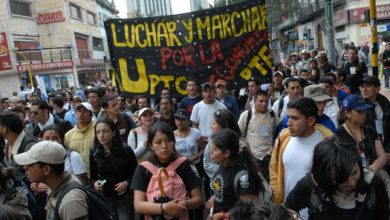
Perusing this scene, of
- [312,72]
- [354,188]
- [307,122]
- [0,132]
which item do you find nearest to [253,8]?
[312,72]

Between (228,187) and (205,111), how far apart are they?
269 centimetres

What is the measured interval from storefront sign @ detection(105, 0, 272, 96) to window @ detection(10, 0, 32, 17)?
1143 inches

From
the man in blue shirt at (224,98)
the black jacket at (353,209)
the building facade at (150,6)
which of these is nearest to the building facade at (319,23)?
the man in blue shirt at (224,98)

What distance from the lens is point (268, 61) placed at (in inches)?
249

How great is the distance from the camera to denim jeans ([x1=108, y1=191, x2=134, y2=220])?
3.75 m

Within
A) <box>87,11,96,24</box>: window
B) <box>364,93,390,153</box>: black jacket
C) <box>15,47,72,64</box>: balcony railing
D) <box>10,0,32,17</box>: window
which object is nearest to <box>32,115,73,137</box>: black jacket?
<box>364,93,390,153</box>: black jacket

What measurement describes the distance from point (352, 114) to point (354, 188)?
1.50 metres

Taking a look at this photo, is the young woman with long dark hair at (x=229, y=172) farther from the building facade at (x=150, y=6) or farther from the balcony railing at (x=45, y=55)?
the building facade at (x=150, y=6)

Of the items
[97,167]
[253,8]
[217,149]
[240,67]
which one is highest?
[253,8]

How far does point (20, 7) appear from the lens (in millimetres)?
32781

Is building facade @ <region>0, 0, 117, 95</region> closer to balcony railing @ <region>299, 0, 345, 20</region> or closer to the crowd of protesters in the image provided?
balcony railing @ <region>299, 0, 345, 20</region>

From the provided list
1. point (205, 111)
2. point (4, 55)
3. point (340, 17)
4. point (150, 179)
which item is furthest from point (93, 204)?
point (340, 17)

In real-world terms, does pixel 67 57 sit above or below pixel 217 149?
above

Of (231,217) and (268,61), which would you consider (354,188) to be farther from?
(268,61)
